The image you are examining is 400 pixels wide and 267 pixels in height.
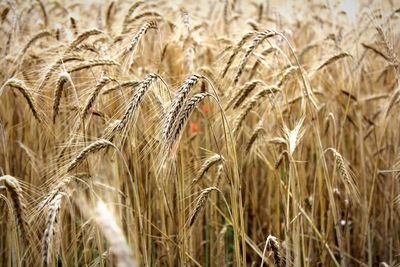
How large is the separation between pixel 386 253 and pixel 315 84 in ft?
5.29

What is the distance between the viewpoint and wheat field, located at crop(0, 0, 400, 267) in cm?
195

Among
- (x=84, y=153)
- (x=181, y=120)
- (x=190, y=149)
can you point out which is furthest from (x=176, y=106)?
(x=190, y=149)

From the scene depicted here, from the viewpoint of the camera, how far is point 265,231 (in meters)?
3.42

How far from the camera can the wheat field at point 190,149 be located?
195 cm

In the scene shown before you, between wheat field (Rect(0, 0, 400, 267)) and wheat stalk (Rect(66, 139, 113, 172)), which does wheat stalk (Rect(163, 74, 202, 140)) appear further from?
wheat stalk (Rect(66, 139, 113, 172))

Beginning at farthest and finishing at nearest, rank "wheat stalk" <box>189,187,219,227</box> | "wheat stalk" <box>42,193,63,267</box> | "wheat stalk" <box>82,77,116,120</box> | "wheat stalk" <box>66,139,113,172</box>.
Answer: "wheat stalk" <box>82,77,116,120</box> → "wheat stalk" <box>189,187,219,227</box> → "wheat stalk" <box>66,139,113,172</box> → "wheat stalk" <box>42,193,63,267</box>

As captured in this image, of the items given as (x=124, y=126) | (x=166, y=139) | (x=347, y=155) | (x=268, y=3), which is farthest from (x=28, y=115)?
(x=268, y=3)

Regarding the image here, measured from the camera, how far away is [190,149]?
3.27 m

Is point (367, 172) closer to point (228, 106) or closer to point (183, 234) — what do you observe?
point (228, 106)

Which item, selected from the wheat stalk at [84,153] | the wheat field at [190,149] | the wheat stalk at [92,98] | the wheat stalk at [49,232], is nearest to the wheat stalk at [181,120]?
the wheat field at [190,149]

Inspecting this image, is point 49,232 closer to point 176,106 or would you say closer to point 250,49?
point 176,106

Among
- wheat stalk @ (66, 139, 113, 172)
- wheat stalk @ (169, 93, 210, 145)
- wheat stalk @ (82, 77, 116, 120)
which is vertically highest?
wheat stalk @ (82, 77, 116, 120)

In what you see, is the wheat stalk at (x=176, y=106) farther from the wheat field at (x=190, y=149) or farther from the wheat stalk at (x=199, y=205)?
the wheat stalk at (x=199, y=205)

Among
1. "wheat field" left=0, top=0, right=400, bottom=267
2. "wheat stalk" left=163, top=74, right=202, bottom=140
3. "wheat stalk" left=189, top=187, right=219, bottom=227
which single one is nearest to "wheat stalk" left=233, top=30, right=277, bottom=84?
"wheat field" left=0, top=0, right=400, bottom=267
